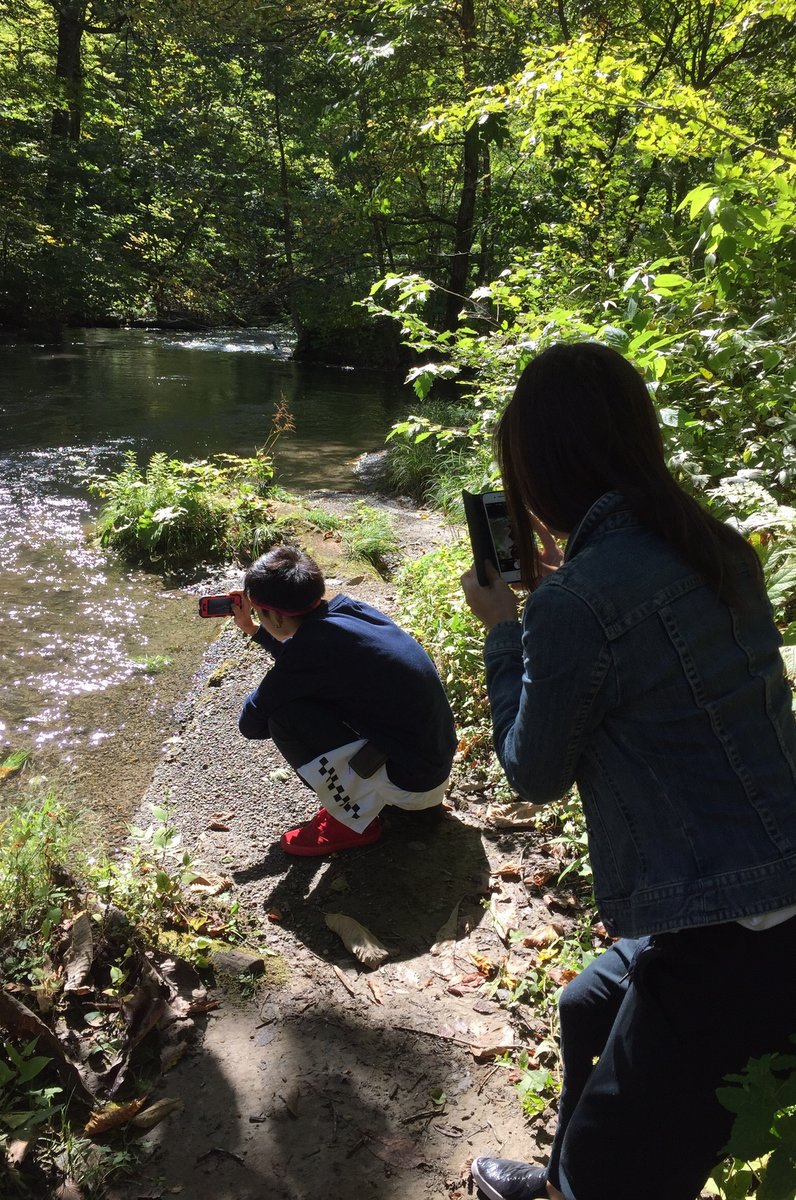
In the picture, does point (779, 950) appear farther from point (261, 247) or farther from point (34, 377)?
point (261, 247)

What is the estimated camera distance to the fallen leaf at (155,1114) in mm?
2092

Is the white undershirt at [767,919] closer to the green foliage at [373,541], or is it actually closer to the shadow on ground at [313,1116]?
the shadow on ground at [313,1116]

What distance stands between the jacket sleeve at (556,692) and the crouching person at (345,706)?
1.71 metres

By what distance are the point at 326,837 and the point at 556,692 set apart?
7.33ft

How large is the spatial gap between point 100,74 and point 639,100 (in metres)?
20.7

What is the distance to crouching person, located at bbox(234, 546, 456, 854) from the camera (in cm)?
309

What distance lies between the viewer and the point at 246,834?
138 inches

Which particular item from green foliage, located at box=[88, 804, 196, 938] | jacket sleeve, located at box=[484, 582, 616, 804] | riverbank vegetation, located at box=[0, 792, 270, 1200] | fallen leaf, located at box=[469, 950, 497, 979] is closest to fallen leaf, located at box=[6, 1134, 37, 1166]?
riverbank vegetation, located at box=[0, 792, 270, 1200]

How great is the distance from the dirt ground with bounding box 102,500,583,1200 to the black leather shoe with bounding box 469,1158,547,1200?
12cm

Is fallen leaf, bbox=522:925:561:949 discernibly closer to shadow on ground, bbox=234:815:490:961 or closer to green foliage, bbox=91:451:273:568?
shadow on ground, bbox=234:815:490:961

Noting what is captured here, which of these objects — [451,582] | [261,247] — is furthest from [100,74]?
[451,582]

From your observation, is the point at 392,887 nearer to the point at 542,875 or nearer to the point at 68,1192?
the point at 542,875

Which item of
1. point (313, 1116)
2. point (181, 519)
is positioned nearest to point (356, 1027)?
point (313, 1116)

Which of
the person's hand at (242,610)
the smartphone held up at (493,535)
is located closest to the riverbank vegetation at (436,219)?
the smartphone held up at (493,535)
